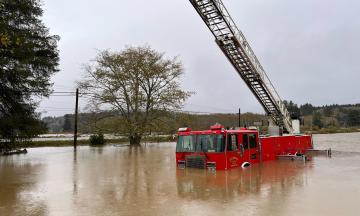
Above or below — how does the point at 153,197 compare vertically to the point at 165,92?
below

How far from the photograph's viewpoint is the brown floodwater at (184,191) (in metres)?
9.41

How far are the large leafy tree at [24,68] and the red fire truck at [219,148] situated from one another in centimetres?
1073

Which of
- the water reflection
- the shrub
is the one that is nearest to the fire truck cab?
the water reflection

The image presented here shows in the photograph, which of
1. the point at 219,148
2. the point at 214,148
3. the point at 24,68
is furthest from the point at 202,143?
the point at 24,68

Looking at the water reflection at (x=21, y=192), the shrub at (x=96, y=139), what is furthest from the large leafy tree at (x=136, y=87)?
the water reflection at (x=21, y=192)

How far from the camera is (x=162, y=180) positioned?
14.6m

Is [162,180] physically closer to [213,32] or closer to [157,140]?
[213,32]

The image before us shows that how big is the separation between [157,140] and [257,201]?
37.2 m

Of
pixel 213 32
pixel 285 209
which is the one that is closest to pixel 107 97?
pixel 213 32

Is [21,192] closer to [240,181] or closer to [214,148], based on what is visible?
[240,181]

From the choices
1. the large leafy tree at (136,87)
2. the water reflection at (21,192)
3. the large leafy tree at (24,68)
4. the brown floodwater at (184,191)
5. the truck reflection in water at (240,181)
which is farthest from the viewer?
the large leafy tree at (136,87)

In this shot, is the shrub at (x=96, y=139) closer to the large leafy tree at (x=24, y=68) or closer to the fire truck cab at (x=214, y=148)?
the large leafy tree at (x=24, y=68)

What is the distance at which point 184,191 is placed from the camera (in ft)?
39.7

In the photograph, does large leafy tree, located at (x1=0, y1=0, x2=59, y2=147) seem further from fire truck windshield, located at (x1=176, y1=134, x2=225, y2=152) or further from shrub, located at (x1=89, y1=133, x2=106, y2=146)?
shrub, located at (x1=89, y1=133, x2=106, y2=146)
